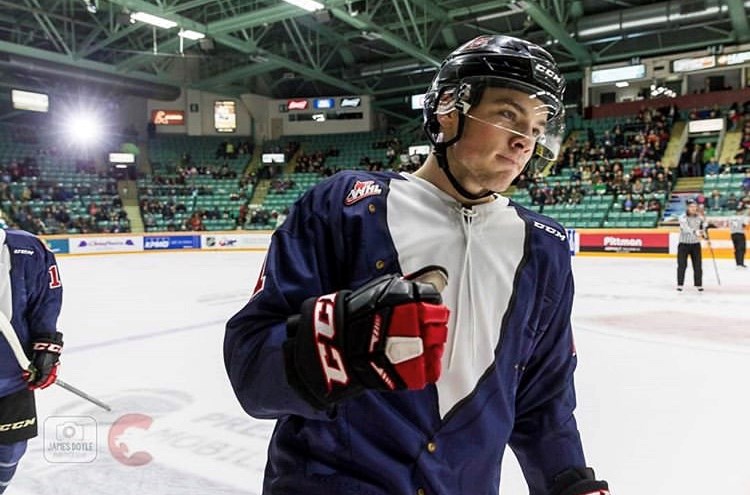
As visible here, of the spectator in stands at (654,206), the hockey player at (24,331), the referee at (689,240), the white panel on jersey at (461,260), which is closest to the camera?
the white panel on jersey at (461,260)

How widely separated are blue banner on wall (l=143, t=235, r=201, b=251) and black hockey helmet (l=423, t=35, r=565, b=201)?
17.9 meters

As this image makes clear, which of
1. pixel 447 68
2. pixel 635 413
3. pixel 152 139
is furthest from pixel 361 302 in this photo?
pixel 152 139

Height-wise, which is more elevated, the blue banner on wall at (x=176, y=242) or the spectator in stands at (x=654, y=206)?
the spectator in stands at (x=654, y=206)

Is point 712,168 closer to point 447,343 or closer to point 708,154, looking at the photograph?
point 708,154

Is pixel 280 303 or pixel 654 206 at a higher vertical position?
pixel 654 206

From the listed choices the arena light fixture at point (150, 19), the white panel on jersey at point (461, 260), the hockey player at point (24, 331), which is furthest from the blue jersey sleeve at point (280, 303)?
the arena light fixture at point (150, 19)

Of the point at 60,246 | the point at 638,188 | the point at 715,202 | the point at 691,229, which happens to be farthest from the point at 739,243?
the point at 60,246

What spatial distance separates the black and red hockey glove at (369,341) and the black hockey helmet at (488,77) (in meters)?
0.45

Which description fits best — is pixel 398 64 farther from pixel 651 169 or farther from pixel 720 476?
pixel 720 476

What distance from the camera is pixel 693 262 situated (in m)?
8.26

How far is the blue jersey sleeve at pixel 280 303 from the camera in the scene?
970 mm

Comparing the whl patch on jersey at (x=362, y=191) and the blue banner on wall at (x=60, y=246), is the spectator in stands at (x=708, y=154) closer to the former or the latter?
the blue banner on wall at (x=60, y=246)

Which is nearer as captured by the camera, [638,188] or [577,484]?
[577,484]

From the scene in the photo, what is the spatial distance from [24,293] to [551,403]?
6.59 ft
